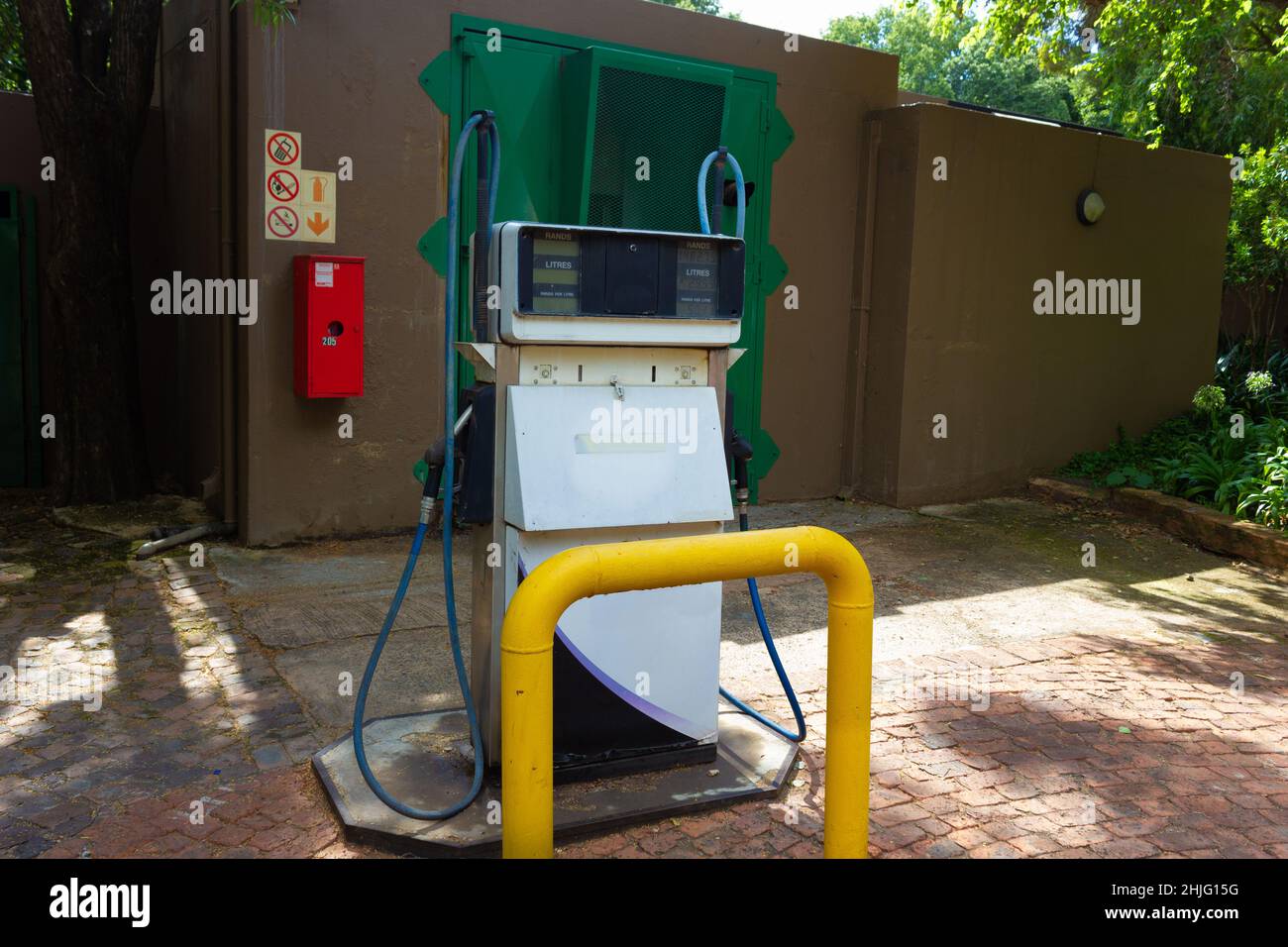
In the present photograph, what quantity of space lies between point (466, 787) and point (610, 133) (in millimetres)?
3180

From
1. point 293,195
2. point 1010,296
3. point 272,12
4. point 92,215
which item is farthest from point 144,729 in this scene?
point 1010,296

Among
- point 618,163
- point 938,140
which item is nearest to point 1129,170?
point 938,140

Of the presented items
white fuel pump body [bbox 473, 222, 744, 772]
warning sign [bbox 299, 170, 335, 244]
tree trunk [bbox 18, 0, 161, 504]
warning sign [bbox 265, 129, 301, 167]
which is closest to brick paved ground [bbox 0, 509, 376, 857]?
white fuel pump body [bbox 473, 222, 744, 772]

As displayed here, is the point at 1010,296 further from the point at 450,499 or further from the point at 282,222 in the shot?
the point at 450,499

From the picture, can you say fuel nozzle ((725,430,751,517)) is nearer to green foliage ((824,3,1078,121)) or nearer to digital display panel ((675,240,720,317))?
digital display panel ((675,240,720,317))

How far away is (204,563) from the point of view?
255 inches

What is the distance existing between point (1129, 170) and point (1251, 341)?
4.30 metres

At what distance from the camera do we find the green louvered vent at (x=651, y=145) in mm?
5246

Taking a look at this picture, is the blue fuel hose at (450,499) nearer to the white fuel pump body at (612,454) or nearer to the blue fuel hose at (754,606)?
the white fuel pump body at (612,454)

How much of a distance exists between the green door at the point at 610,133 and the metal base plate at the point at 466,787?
2.35m

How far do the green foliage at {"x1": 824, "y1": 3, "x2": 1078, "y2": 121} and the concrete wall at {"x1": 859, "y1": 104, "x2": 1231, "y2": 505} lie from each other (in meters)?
29.9

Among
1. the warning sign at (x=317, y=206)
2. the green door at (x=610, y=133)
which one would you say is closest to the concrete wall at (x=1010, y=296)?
the green door at (x=610, y=133)

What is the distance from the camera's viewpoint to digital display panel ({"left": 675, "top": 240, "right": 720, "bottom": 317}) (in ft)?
12.3

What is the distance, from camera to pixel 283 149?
6625 mm
